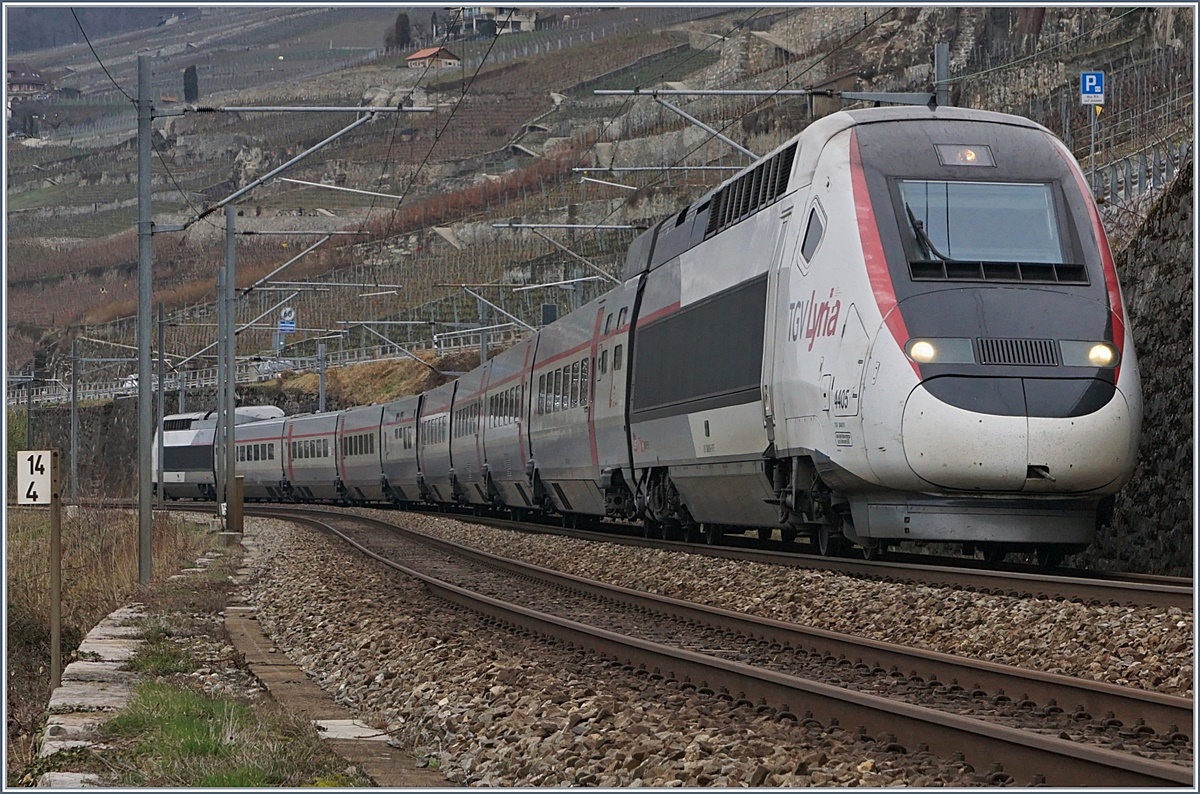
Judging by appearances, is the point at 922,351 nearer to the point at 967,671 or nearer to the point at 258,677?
the point at 967,671

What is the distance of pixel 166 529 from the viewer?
2878 cm

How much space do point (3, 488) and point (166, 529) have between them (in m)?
17.9

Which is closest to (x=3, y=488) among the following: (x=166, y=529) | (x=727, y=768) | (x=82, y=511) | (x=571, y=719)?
(x=571, y=719)

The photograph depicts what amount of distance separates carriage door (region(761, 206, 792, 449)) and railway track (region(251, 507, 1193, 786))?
2.15 metres

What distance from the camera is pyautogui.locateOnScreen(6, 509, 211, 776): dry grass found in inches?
524

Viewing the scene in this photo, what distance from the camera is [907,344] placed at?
1306 cm

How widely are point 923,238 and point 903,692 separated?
5.59 m

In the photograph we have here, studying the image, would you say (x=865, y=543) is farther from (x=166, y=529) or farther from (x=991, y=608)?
(x=166, y=529)

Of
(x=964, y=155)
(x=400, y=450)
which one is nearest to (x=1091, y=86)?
(x=400, y=450)

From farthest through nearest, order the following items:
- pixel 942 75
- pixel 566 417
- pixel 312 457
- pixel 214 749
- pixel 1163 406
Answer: pixel 312 457
pixel 566 417
pixel 942 75
pixel 1163 406
pixel 214 749

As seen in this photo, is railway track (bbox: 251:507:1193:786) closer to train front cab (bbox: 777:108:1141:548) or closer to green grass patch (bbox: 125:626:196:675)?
train front cab (bbox: 777:108:1141:548)

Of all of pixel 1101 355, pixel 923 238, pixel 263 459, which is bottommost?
pixel 263 459

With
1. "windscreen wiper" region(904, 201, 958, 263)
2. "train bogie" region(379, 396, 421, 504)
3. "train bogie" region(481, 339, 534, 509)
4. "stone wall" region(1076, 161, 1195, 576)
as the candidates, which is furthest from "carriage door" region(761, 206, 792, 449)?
"train bogie" region(379, 396, 421, 504)

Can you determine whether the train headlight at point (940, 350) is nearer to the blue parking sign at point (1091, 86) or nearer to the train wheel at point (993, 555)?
the train wheel at point (993, 555)
